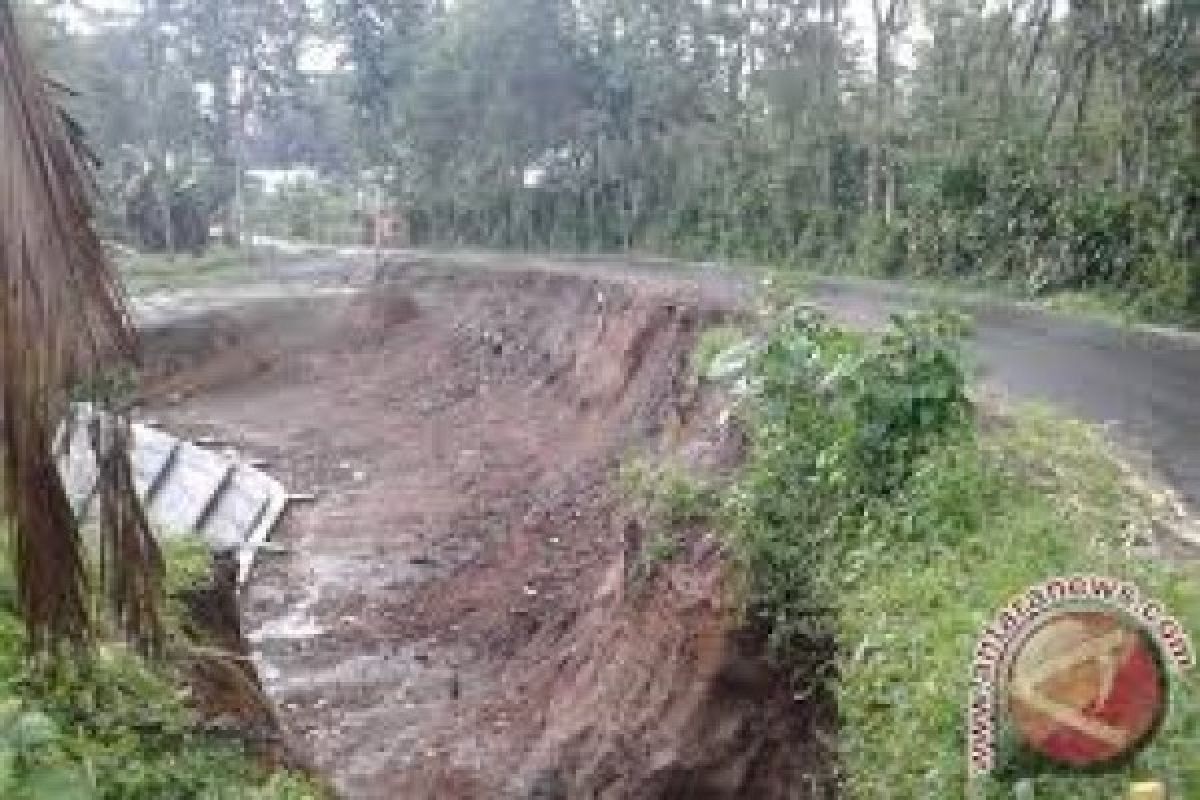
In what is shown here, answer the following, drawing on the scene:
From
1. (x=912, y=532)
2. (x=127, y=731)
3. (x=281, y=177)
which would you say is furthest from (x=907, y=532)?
(x=281, y=177)

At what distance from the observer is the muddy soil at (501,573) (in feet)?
31.3

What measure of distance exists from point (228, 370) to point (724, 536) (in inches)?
1037

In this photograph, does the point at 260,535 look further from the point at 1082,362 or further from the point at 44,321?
the point at 44,321

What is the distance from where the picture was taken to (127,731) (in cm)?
621

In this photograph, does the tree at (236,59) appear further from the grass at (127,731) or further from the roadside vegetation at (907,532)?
the grass at (127,731)

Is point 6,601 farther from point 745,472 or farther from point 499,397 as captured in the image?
point 499,397

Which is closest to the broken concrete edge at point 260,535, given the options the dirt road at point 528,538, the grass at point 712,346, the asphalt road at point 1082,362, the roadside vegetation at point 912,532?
the dirt road at point 528,538

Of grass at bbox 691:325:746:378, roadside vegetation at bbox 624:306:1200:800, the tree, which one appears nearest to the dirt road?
grass at bbox 691:325:746:378

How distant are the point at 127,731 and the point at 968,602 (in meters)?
3.77

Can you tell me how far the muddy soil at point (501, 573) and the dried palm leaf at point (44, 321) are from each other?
4448mm

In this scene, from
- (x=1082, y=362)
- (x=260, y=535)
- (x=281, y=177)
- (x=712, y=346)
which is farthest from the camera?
(x=281, y=177)

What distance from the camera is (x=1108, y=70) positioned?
26109 mm

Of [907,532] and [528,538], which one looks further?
[528,538]

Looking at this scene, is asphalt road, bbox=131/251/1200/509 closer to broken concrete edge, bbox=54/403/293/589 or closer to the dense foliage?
the dense foliage
